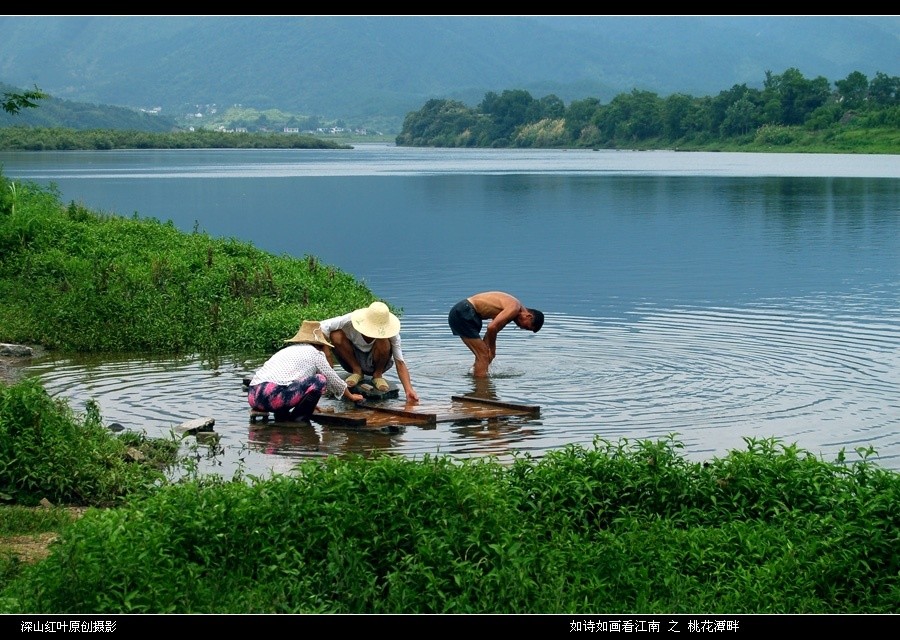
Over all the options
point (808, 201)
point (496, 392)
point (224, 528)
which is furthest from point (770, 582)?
point (808, 201)

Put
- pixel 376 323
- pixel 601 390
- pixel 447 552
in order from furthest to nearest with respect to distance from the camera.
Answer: pixel 601 390
pixel 376 323
pixel 447 552

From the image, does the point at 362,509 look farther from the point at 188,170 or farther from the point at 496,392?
the point at 188,170

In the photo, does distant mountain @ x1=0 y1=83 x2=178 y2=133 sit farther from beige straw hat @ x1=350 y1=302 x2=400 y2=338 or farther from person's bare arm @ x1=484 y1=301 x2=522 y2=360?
beige straw hat @ x1=350 y1=302 x2=400 y2=338

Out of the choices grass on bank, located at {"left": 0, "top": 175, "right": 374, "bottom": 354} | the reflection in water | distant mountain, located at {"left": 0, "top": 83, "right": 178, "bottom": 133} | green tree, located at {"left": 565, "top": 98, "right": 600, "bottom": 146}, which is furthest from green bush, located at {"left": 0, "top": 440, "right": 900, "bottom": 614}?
green tree, located at {"left": 565, "top": 98, "right": 600, "bottom": 146}

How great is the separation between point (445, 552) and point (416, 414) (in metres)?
5.57

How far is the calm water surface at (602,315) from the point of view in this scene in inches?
524

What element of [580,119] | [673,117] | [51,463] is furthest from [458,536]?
[580,119]

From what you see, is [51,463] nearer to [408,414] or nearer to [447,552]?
[447,552]

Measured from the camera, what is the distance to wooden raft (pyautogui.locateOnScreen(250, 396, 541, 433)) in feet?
43.3

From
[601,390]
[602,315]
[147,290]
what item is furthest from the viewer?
[602,315]

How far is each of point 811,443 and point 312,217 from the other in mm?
36042

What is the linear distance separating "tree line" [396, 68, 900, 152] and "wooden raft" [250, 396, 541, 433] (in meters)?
107

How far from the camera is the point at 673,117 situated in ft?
472

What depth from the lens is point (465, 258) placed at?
33.4m
